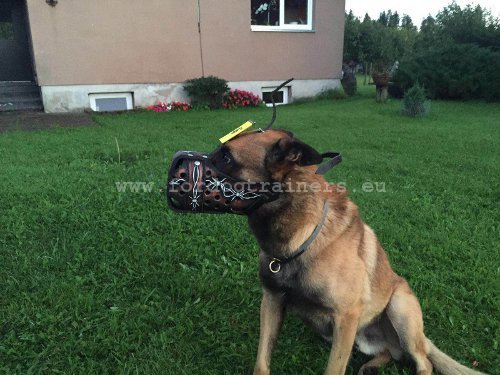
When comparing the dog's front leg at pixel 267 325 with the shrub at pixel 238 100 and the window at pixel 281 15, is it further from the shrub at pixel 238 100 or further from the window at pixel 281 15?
the window at pixel 281 15

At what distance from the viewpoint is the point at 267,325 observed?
214cm

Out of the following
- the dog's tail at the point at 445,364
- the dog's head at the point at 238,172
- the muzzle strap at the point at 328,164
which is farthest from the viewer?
the dog's tail at the point at 445,364

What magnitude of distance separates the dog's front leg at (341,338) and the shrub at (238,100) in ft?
34.1

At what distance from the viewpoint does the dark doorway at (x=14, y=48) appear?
12930 millimetres

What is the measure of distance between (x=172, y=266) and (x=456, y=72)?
13.2 m

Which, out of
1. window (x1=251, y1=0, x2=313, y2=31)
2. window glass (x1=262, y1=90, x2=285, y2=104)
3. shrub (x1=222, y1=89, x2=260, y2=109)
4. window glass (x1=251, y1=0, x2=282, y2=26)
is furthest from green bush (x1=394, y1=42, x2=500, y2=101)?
shrub (x1=222, y1=89, x2=260, y2=109)

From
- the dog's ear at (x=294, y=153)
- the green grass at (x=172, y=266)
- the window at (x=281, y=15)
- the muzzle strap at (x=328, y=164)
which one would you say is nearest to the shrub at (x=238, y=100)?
the window at (x=281, y=15)

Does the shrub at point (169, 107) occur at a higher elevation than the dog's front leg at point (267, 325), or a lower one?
higher

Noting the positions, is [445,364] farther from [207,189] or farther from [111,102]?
[111,102]

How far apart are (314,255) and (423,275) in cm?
154

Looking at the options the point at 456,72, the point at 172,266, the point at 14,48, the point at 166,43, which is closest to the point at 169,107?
the point at 166,43

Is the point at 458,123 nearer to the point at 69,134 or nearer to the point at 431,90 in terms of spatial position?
→ the point at 431,90

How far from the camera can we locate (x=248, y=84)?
40.9 feet

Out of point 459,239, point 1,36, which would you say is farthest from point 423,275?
point 1,36
